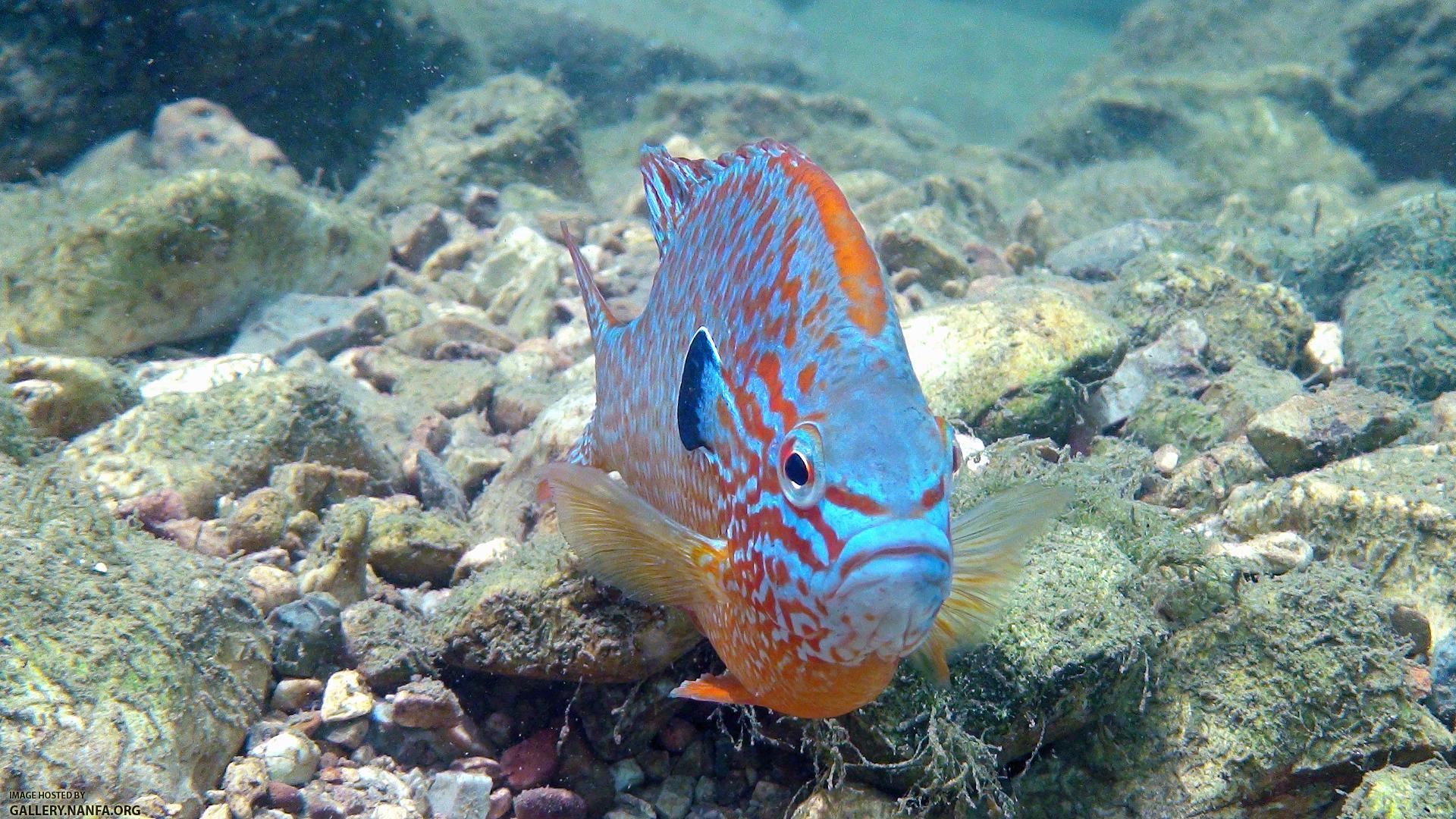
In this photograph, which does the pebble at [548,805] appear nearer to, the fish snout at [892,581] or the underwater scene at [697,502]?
the underwater scene at [697,502]

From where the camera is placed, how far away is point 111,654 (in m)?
2.37

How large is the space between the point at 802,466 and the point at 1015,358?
3072mm

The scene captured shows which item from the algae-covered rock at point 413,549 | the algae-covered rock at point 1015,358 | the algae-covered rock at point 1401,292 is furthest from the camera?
the algae-covered rock at point 1401,292

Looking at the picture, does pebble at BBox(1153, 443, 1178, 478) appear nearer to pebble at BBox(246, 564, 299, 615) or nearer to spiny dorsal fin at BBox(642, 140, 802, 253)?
spiny dorsal fin at BBox(642, 140, 802, 253)

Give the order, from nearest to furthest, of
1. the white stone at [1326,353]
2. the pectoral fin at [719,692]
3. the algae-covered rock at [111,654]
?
the pectoral fin at [719,692] → the algae-covered rock at [111,654] → the white stone at [1326,353]

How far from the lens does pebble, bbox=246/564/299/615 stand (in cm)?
304

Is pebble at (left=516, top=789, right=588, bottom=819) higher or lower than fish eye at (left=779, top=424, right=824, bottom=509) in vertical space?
lower

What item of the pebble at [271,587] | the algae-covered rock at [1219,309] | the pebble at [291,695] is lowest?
the pebble at [291,695]

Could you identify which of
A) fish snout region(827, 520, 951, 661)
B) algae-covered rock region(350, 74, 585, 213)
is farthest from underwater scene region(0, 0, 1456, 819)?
algae-covered rock region(350, 74, 585, 213)

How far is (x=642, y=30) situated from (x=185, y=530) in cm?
1586

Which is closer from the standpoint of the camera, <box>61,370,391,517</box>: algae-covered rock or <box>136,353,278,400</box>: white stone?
<box>61,370,391,517</box>: algae-covered rock

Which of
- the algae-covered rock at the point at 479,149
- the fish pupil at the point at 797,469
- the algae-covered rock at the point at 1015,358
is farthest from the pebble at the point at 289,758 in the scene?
the algae-covered rock at the point at 479,149

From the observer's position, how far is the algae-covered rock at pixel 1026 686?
246 centimetres

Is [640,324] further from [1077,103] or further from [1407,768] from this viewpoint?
[1077,103]
